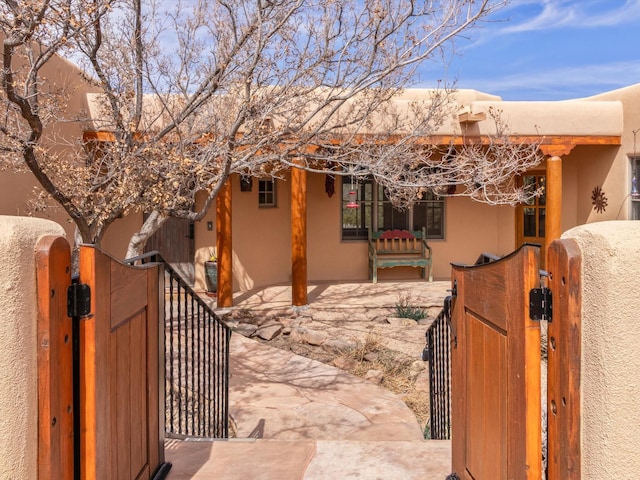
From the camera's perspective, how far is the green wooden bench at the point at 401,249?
471 inches

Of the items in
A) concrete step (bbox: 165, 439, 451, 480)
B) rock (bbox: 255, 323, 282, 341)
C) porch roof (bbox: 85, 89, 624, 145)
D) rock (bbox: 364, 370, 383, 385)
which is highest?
porch roof (bbox: 85, 89, 624, 145)

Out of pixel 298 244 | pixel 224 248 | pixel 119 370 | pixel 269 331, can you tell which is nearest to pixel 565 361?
pixel 119 370

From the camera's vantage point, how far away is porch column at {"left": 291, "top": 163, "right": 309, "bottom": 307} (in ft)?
32.6

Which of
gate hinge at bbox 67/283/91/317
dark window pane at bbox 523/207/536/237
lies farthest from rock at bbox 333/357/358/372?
dark window pane at bbox 523/207/536/237

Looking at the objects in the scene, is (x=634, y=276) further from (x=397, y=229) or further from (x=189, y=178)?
(x=397, y=229)

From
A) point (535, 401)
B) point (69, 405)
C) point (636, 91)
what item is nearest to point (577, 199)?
point (636, 91)

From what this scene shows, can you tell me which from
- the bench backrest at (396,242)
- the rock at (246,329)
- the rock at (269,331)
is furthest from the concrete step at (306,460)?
the bench backrest at (396,242)

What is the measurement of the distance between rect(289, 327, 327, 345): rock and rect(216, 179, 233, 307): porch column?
1.86m

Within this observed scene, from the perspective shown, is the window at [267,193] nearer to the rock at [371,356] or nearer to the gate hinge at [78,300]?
the rock at [371,356]

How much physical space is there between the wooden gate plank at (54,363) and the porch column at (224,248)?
8.29 metres

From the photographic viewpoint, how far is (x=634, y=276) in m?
1.55

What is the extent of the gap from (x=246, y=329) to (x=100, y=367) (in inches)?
275

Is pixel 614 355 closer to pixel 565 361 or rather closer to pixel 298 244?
pixel 565 361

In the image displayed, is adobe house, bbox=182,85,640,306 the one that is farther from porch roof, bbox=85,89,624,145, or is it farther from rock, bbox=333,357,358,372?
rock, bbox=333,357,358,372
